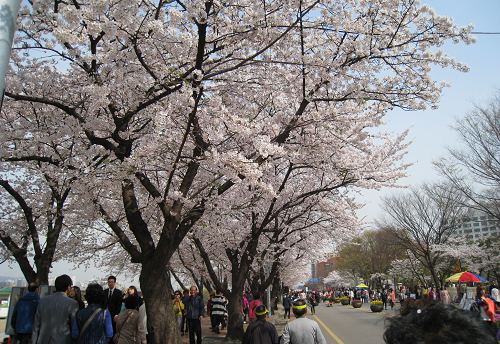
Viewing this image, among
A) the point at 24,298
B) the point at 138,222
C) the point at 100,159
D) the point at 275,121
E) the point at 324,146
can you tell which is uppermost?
the point at 275,121

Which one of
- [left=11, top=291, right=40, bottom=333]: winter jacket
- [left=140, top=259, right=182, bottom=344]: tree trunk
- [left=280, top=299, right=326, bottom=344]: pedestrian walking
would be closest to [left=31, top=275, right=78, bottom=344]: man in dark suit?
[left=11, top=291, right=40, bottom=333]: winter jacket

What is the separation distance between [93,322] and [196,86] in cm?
387

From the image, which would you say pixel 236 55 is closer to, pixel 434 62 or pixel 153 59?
pixel 153 59

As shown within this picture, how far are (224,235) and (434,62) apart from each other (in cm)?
820

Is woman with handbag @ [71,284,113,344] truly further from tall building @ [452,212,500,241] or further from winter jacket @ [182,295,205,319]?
tall building @ [452,212,500,241]

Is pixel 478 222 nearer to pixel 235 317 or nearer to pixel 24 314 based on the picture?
pixel 235 317

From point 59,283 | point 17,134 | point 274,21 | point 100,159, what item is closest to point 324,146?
point 274,21

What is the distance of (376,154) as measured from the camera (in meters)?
12.5

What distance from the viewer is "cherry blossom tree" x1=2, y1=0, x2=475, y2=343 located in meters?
6.36

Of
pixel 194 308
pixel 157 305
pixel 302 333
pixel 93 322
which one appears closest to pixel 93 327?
pixel 93 322

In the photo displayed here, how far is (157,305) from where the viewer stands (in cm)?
676

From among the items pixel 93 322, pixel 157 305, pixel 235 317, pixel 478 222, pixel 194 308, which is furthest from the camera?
pixel 478 222

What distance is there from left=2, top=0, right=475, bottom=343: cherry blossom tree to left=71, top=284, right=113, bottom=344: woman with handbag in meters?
1.74

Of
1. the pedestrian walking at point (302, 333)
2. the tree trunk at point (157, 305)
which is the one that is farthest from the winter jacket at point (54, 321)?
the pedestrian walking at point (302, 333)
